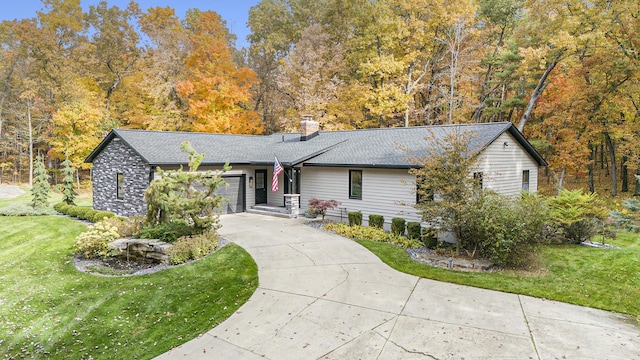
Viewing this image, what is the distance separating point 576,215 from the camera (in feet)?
37.5

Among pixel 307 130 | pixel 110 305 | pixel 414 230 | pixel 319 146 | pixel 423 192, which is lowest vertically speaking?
pixel 110 305

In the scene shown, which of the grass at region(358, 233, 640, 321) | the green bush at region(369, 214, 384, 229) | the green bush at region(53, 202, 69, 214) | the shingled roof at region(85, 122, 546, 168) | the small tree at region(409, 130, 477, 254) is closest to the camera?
the grass at region(358, 233, 640, 321)

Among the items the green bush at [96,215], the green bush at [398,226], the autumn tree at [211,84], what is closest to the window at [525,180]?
the green bush at [398,226]

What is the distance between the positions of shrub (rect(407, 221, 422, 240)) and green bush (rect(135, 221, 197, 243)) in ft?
23.6

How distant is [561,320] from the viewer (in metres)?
6.25

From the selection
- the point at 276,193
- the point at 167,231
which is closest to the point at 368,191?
the point at 276,193

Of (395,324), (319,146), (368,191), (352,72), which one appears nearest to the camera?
(395,324)

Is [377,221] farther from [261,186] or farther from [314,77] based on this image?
[314,77]

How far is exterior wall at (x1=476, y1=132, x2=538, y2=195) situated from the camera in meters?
13.4

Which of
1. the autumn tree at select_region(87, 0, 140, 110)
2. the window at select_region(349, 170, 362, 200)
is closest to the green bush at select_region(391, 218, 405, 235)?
the window at select_region(349, 170, 362, 200)

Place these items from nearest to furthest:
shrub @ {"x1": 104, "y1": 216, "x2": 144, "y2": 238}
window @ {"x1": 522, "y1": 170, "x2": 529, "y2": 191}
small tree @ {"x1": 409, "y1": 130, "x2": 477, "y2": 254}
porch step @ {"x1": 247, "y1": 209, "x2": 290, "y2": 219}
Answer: small tree @ {"x1": 409, "y1": 130, "x2": 477, "y2": 254} → shrub @ {"x1": 104, "y1": 216, "x2": 144, "y2": 238} → window @ {"x1": 522, "y1": 170, "x2": 529, "y2": 191} → porch step @ {"x1": 247, "y1": 209, "x2": 290, "y2": 219}

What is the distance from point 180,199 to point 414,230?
778 cm

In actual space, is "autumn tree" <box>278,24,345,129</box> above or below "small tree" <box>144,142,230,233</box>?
above

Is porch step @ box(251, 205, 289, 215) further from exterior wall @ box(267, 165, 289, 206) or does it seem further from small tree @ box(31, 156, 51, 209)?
small tree @ box(31, 156, 51, 209)
